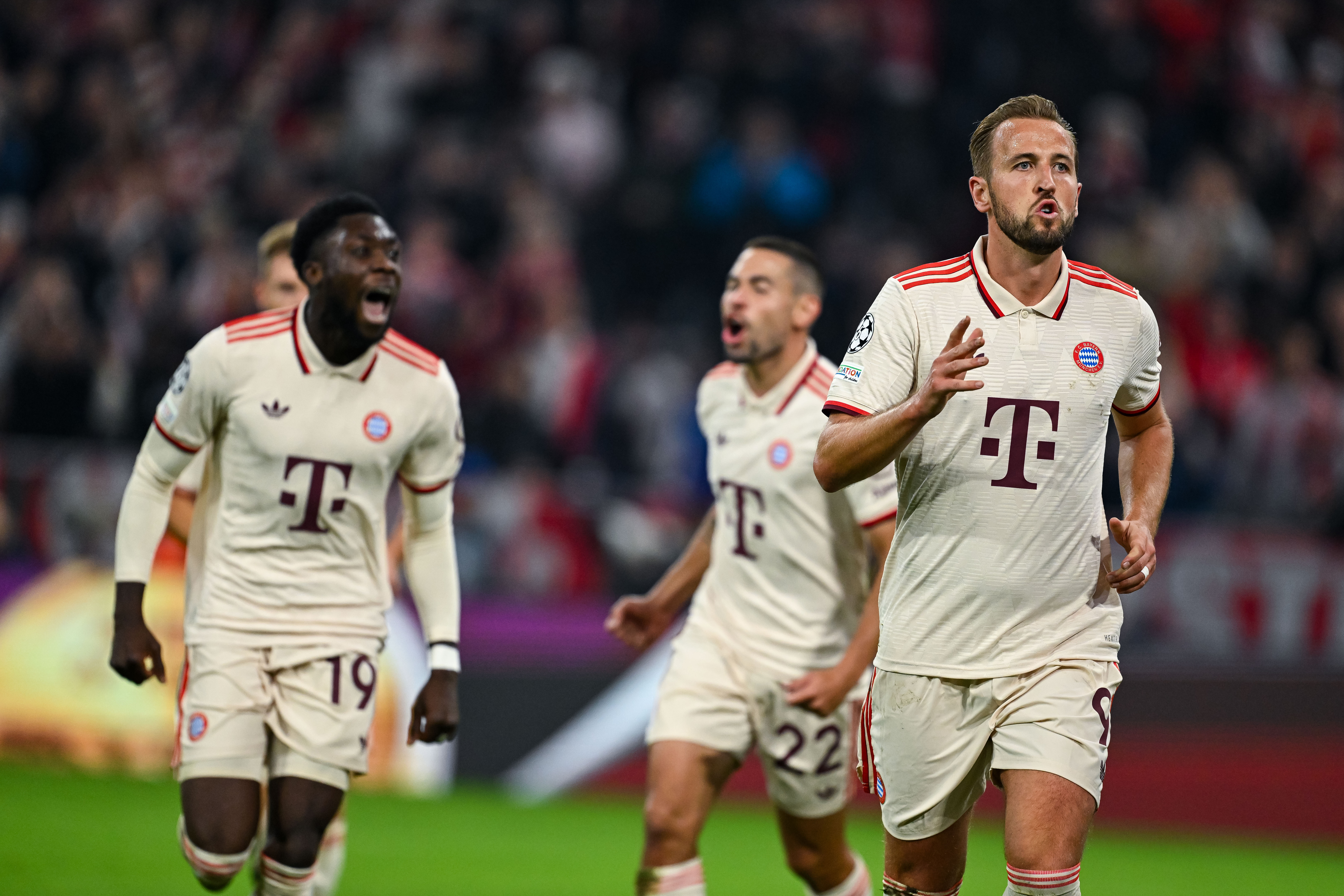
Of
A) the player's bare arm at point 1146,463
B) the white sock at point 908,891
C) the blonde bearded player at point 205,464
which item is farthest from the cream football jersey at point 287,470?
the player's bare arm at point 1146,463

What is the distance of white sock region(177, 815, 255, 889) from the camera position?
5.61 metres

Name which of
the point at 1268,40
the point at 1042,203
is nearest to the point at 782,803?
the point at 1042,203

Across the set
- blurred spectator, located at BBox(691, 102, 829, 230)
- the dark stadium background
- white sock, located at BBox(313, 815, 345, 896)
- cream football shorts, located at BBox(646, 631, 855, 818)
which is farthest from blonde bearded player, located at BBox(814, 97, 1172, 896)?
blurred spectator, located at BBox(691, 102, 829, 230)

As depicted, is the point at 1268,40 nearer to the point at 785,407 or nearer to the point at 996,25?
the point at 996,25

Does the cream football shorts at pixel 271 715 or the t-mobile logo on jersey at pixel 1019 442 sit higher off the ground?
the t-mobile logo on jersey at pixel 1019 442

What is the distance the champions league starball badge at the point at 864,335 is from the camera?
16.5 feet

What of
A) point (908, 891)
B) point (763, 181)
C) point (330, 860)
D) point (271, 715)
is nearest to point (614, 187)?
point (763, 181)

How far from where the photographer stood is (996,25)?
15.8m

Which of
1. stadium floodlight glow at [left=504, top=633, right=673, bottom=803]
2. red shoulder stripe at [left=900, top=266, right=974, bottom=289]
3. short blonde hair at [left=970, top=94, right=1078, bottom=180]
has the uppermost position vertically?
short blonde hair at [left=970, top=94, right=1078, bottom=180]

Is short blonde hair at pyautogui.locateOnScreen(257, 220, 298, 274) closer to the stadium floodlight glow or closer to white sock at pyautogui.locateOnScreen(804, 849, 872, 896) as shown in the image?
white sock at pyautogui.locateOnScreen(804, 849, 872, 896)

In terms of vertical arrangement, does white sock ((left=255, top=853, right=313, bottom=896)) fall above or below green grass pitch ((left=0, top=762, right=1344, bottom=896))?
above

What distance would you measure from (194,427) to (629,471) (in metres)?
7.11

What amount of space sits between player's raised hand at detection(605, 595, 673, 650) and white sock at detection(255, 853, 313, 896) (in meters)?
1.69

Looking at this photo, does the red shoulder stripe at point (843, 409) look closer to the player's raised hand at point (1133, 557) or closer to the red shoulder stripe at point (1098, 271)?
the player's raised hand at point (1133, 557)
